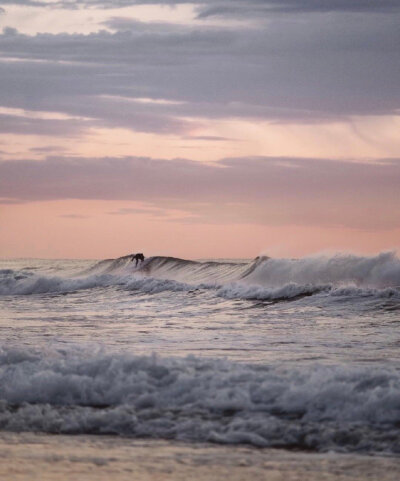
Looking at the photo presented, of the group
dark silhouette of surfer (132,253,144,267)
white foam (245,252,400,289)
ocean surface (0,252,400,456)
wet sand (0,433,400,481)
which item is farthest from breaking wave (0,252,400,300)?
wet sand (0,433,400,481)

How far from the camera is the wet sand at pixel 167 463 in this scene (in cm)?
589

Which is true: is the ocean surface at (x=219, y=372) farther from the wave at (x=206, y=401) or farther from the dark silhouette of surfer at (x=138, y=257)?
the dark silhouette of surfer at (x=138, y=257)

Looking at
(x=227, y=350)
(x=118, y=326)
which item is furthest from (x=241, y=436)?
(x=118, y=326)

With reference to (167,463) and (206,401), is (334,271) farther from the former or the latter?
(167,463)

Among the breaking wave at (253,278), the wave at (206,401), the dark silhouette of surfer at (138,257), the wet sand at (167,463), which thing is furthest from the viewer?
the dark silhouette of surfer at (138,257)

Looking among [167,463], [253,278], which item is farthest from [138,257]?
[167,463]

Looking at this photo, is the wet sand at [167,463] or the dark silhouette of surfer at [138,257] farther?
the dark silhouette of surfer at [138,257]

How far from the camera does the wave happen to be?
7.12 metres

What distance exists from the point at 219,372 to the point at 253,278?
19.3 metres

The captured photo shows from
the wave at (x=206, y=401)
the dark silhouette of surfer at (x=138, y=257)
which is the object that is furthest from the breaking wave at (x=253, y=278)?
the wave at (x=206, y=401)

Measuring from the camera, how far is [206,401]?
26.9 ft

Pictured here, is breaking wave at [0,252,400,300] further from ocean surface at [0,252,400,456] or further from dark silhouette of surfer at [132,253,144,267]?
ocean surface at [0,252,400,456]

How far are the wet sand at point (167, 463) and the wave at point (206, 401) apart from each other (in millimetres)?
331

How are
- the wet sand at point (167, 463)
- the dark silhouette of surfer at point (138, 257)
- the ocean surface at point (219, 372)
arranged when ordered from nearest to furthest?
the wet sand at point (167, 463), the ocean surface at point (219, 372), the dark silhouette of surfer at point (138, 257)
